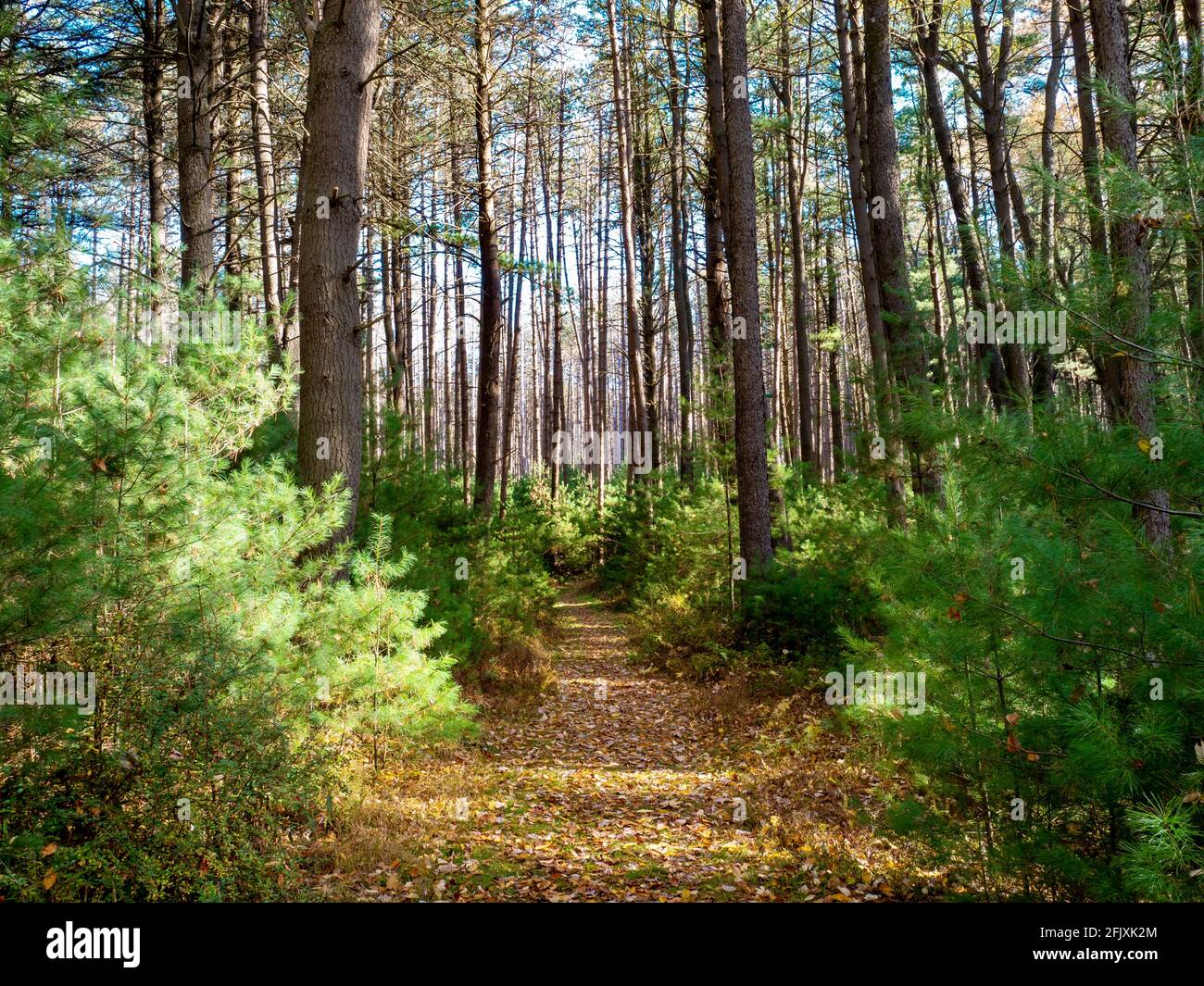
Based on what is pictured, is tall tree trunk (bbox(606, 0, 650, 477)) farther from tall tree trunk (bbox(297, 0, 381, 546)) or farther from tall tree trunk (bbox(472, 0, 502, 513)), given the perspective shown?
tall tree trunk (bbox(297, 0, 381, 546))

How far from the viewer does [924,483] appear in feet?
26.4

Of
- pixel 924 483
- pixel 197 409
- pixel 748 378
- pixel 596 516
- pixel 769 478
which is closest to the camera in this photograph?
pixel 197 409

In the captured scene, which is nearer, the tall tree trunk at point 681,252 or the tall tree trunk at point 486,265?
the tall tree trunk at point 486,265

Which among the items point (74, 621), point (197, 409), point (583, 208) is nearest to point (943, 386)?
point (197, 409)

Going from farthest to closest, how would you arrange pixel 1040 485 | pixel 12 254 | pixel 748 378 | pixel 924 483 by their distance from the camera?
pixel 748 378 → pixel 924 483 → pixel 12 254 → pixel 1040 485

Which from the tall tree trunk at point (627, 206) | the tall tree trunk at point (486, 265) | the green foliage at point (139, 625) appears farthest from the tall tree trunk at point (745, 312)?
the green foliage at point (139, 625)

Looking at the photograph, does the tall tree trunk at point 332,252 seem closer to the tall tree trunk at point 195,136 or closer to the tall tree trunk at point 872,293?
the tall tree trunk at point 195,136

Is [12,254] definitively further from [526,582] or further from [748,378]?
[526,582]

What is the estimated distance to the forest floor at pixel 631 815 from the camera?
4070mm

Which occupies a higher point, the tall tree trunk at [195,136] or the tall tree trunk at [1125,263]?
the tall tree trunk at [195,136]

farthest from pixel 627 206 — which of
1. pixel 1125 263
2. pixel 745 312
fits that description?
pixel 1125 263

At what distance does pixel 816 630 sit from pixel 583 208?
958 inches

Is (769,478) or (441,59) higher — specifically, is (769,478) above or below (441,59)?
below

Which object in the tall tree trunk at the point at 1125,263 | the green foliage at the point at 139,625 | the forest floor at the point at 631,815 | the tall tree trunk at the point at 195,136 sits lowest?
the forest floor at the point at 631,815
